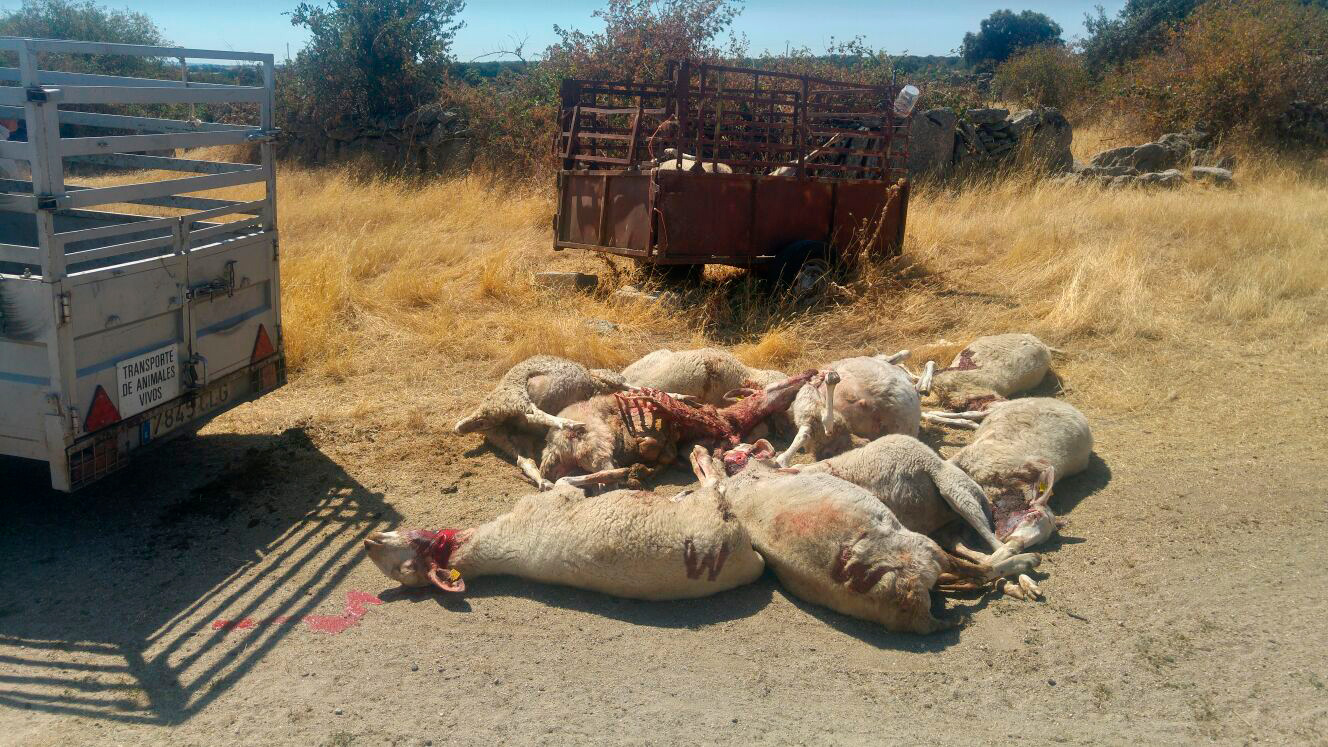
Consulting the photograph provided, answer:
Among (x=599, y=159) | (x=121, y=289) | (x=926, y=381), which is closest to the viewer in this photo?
(x=121, y=289)

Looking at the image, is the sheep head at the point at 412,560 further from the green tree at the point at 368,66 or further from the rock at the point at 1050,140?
the green tree at the point at 368,66

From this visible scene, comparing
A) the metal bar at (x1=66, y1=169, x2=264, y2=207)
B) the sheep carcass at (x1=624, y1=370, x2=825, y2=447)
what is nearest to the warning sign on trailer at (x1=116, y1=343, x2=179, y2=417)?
the metal bar at (x1=66, y1=169, x2=264, y2=207)

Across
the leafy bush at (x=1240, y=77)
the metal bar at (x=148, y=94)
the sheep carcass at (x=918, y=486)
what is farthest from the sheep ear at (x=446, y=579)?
the leafy bush at (x=1240, y=77)

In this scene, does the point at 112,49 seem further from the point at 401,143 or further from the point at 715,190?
the point at 401,143

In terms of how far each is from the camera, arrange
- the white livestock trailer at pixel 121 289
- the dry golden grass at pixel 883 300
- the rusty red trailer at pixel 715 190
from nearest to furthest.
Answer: the white livestock trailer at pixel 121 289 < the dry golden grass at pixel 883 300 < the rusty red trailer at pixel 715 190

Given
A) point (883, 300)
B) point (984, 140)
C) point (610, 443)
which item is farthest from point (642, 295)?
point (984, 140)

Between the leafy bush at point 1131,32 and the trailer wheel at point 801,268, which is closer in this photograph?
the trailer wheel at point 801,268

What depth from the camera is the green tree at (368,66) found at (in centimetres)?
2167

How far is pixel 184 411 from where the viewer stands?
5348mm

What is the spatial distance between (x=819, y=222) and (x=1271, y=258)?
472 centimetres

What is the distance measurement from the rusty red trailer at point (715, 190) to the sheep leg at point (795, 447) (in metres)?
3.87

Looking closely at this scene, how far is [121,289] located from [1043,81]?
24077mm

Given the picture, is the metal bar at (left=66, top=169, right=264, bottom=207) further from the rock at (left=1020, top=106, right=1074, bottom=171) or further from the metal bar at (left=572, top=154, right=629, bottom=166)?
the rock at (left=1020, top=106, right=1074, bottom=171)

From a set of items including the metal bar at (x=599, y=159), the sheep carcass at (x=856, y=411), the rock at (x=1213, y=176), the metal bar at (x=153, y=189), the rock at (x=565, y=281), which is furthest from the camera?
the rock at (x=1213, y=176)
